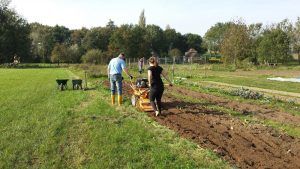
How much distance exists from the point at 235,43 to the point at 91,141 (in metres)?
48.8

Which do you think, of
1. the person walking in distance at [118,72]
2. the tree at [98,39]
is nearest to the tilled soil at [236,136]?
the person walking in distance at [118,72]

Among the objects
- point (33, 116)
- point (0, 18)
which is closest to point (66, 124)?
point (33, 116)

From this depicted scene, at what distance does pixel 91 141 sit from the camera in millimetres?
9797

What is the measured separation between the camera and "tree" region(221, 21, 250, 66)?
5616cm

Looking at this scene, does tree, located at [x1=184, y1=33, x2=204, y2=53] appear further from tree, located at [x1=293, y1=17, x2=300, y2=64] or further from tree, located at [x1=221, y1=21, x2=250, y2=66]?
tree, located at [x1=221, y1=21, x2=250, y2=66]

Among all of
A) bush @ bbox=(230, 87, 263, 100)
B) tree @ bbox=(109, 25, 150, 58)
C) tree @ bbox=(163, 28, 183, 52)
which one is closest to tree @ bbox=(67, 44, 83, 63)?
tree @ bbox=(109, 25, 150, 58)

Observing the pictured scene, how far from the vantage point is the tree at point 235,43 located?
56.2 meters

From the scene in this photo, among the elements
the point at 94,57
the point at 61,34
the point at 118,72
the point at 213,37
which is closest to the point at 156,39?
the point at 213,37

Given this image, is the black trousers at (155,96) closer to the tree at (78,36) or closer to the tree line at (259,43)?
the tree line at (259,43)

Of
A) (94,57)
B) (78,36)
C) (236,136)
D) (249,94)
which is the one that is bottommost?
(236,136)

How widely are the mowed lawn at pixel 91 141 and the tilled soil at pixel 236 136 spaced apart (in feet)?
1.42

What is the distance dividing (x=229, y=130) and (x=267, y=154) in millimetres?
2280

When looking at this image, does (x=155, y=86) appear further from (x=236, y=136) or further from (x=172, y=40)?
(x=172, y=40)

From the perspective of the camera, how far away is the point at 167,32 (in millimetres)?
117438
